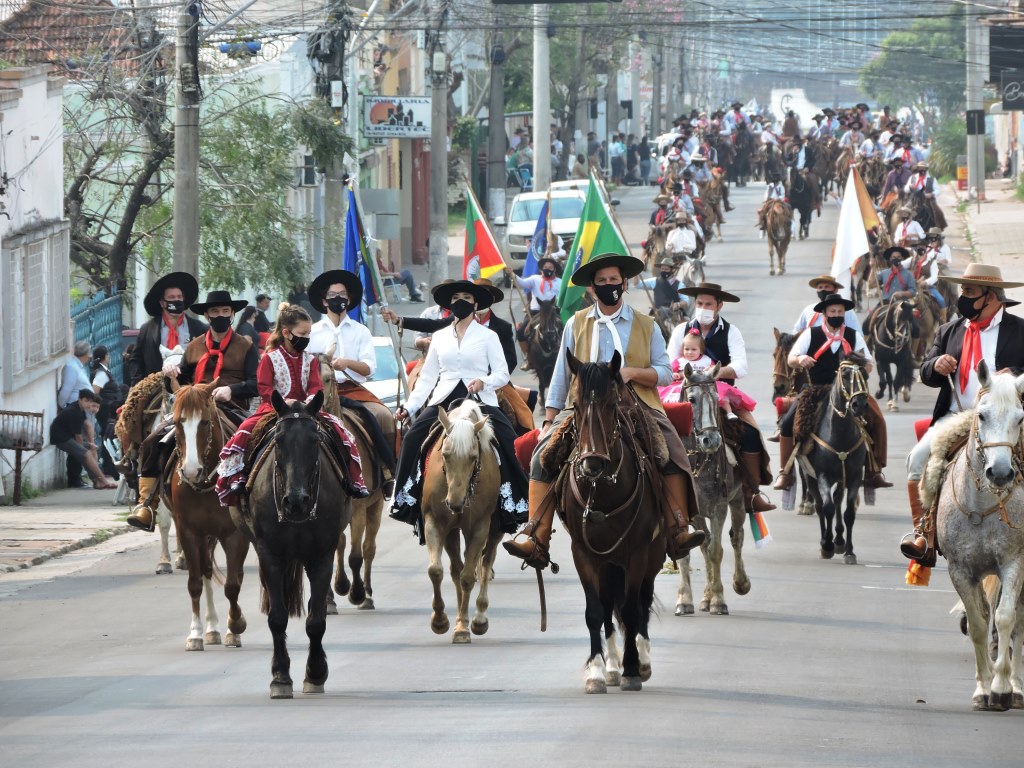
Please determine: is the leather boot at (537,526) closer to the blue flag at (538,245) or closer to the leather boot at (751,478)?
the leather boot at (751,478)

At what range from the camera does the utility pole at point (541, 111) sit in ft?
173

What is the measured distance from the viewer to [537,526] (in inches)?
466

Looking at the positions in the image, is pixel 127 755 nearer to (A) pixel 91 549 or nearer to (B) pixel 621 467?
(B) pixel 621 467

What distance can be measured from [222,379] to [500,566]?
461cm

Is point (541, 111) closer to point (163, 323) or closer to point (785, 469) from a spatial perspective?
point (785, 469)

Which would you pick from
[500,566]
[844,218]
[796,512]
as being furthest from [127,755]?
[844,218]

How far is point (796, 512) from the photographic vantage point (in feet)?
73.3

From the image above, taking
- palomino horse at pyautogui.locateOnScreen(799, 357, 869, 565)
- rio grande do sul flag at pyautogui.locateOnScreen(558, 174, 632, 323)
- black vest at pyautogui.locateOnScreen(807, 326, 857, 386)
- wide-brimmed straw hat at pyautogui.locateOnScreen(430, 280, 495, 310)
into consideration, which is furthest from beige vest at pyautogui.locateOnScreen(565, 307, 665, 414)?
rio grande do sul flag at pyautogui.locateOnScreen(558, 174, 632, 323)

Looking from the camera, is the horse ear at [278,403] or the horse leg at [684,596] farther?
the horse leg at [684,596]

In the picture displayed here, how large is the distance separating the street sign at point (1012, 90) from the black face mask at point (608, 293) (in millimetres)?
49644

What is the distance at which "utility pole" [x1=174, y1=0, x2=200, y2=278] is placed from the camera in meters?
22.8

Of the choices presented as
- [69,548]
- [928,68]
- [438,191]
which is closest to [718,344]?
[69,548]

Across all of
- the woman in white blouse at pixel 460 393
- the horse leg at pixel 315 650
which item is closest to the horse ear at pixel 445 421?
the woman in white blouse at pixel 460 393

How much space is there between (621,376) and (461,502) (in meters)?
2.42
